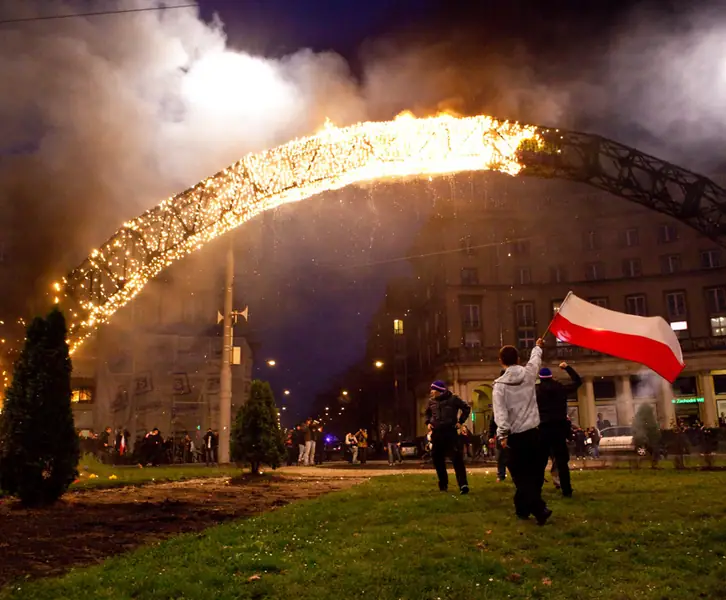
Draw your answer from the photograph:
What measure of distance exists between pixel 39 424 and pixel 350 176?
36.0ft

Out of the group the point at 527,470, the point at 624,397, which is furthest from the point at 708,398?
the point at 527,470

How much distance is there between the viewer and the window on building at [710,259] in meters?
57.9

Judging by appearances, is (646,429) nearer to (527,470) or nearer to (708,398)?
(527,470)

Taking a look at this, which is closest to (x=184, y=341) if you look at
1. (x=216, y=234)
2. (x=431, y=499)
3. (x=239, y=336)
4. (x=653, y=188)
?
(x=239, y=336)

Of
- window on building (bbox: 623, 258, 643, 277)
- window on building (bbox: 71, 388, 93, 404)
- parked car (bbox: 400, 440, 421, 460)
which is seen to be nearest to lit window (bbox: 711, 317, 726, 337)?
window on building (bbox: 623, 258, 643, 277)

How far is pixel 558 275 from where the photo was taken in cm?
6347

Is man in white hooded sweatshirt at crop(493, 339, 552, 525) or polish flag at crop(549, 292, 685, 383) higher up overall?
polish flag at crop(549, 292, 685, 383)

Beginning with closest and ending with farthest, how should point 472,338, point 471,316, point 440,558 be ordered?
1. point 440,558
2. point 472,338
3. point 471,316

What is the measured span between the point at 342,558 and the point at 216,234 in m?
15.9

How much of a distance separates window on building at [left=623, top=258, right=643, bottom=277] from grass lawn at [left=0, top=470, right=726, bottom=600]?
56666 mm

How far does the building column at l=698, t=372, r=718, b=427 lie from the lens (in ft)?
176

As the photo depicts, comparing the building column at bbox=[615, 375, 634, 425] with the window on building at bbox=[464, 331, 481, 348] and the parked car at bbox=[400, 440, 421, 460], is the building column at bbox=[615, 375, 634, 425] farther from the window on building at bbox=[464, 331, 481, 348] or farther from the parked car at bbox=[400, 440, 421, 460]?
the parked car at bbox=[400, 440, 421, 460]

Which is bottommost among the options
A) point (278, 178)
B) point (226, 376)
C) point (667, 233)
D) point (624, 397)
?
point (624, 397)

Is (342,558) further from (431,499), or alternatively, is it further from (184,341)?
(184,341)
